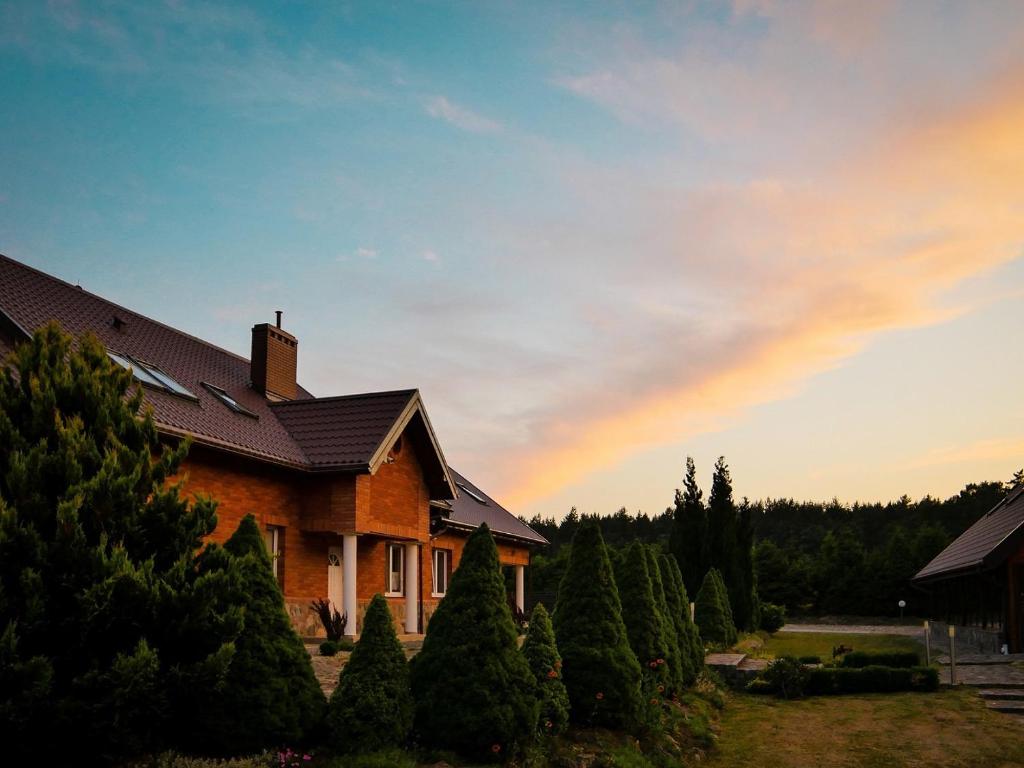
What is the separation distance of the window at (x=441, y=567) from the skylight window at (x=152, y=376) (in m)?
10.1

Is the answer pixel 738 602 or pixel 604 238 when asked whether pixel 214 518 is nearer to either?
pixel 604 238

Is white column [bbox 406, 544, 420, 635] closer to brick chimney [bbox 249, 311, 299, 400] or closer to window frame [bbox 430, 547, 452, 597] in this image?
window frame [bbox 430, 547, 452, 597]

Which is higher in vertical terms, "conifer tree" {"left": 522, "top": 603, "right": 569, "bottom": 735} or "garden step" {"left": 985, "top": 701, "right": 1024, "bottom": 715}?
"conifer tree" {"left": 522, "top": 603, "right": 569, "bottom": 735}

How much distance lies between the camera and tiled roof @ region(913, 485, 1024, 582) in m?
22.7

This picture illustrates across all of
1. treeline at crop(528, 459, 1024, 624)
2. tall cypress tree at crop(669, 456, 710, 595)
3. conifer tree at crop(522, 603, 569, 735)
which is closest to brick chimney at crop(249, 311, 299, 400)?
treeline at crop(528, 459, 1024, 624)

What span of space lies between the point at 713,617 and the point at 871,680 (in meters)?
6.90

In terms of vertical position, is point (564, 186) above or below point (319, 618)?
above

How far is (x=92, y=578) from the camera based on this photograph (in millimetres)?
6922

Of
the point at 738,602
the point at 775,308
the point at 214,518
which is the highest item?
the point at 775,308

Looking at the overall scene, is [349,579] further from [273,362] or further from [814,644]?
→ [814,644]

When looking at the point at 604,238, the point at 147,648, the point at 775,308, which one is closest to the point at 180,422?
the point at 147,648

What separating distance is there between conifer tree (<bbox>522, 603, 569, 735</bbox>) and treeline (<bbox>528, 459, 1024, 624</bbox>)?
14.1 feet

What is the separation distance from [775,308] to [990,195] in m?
4.85

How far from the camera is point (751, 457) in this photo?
26.2 m
